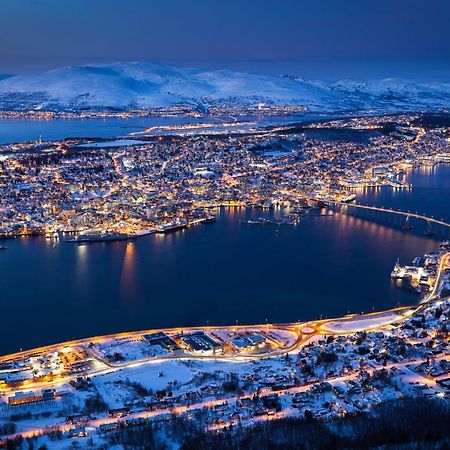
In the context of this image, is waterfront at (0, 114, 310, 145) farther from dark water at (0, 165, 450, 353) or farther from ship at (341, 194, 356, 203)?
dark water at (0, 165, 450, 353)

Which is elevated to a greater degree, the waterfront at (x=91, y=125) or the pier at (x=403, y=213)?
the waterfront at (x=91, y=125)

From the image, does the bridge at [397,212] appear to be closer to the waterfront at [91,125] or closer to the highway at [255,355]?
the highway at [255,355]

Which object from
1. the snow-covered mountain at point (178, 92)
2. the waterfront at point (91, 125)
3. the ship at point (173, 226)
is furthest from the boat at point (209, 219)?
the snow-covered mountain at point (178, 92)

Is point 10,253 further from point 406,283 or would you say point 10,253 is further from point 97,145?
point 97,145

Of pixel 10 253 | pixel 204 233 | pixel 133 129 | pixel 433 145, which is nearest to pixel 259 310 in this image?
pixel 204 233

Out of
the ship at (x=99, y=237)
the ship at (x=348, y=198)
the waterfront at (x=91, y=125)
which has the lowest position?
the ship at (x=99, y=237)

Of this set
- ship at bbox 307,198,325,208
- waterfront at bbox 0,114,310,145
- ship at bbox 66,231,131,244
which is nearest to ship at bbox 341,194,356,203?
ship at bbox 307,198,325,208
